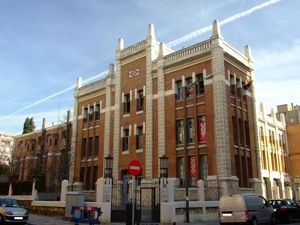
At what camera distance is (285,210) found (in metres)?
21.7

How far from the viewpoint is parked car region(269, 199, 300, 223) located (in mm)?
21688

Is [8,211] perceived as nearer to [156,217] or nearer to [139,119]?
[156,217]

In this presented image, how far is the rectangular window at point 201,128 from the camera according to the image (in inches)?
1093

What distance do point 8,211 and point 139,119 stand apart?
53.6 feet

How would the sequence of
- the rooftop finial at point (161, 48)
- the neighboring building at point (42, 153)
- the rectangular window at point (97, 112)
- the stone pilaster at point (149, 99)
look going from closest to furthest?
the stone pilaster at point (149, 99) < the rooftop finial at point (161, 48) < the rectangular window at point (97, 112) < the neighboring building at point (42, 153)

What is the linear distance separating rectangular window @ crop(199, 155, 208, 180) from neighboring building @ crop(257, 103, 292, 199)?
37.2ft

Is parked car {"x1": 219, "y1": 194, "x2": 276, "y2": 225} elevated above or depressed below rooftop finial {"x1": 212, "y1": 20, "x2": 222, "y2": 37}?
below

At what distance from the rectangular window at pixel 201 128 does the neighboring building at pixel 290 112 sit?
131 feet

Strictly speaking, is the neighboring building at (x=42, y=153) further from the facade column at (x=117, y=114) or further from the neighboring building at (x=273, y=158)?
the neighboring building at (x=273, y=158)

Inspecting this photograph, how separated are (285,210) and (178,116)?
12033 millimetres

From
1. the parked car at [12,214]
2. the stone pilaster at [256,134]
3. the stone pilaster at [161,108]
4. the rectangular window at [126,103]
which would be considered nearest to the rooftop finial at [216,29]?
the stone pilaster at [161,108]

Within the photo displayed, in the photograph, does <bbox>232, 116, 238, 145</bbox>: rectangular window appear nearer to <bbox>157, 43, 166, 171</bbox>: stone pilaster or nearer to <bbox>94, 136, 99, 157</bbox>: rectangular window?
<bbox>157, 43, 166, 171</bbox>: stone pilaster

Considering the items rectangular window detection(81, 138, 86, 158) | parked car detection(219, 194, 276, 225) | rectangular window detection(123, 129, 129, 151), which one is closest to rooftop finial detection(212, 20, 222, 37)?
rectangular window detection(123, 129, 129, 151)

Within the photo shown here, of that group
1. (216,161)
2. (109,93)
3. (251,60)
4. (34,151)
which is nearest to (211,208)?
(216,161)
